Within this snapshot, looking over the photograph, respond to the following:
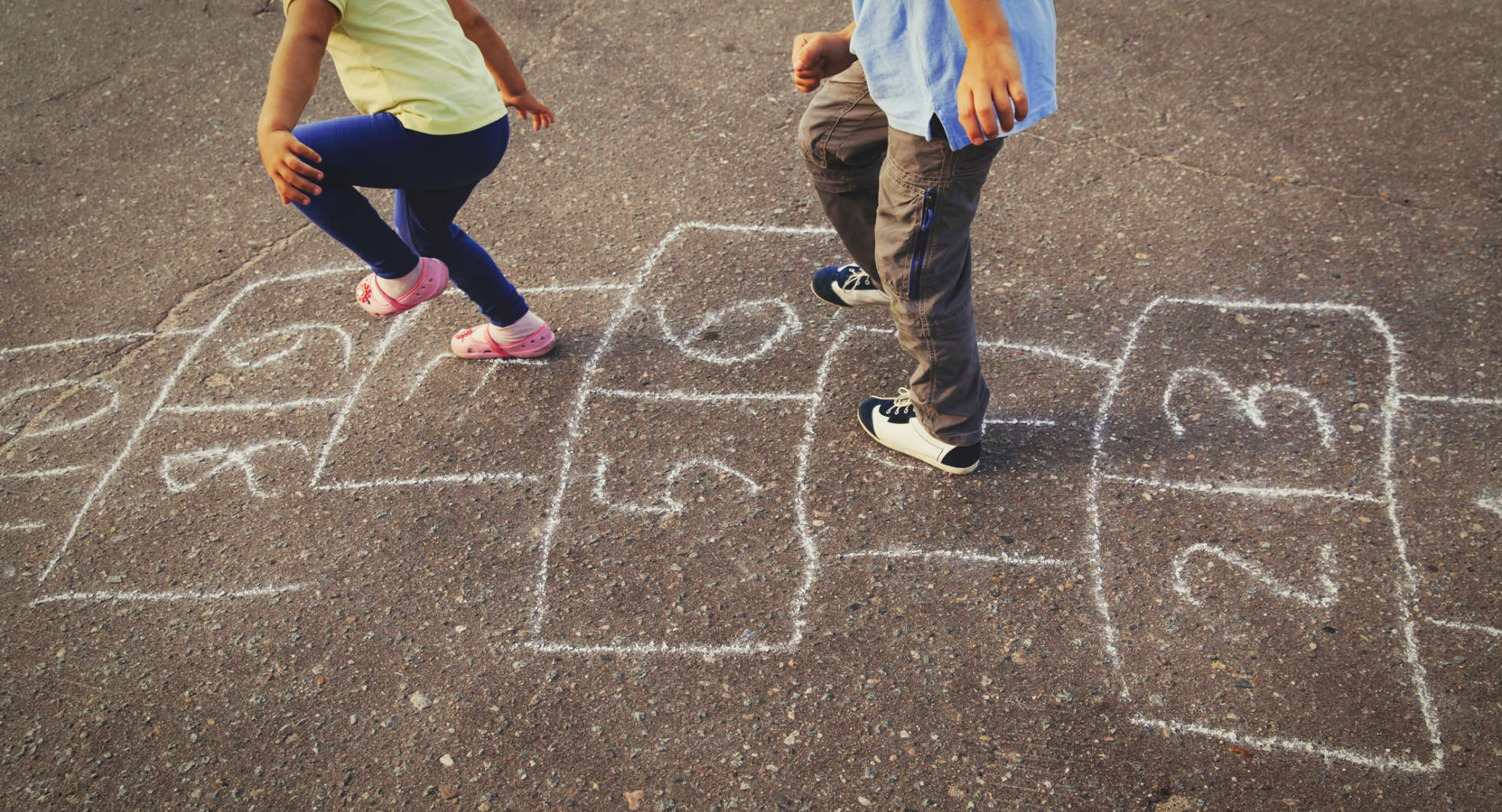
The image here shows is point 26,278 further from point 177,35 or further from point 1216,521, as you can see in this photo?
point 1216,521

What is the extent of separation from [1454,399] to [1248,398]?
0.49 meters

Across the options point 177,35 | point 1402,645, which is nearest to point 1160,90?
point 1402,645

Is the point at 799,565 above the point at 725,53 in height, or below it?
below

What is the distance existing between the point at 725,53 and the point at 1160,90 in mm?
1883

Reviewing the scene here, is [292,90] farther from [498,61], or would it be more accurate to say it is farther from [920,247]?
[920,247]

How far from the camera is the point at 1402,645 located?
1.88 metres

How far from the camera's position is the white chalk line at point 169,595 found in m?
2.27

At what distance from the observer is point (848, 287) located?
9.10ft

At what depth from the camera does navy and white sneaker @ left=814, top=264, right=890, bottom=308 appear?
274 centimetres

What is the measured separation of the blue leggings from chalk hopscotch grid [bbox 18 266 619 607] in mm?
463

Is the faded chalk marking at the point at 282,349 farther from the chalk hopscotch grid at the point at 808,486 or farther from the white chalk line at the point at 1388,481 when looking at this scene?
the white chalk line at the point at 1388,481

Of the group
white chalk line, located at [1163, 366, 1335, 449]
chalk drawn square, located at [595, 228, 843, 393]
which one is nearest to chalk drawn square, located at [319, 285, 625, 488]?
chalk drawn square, located at [595, 228, 843, 393]

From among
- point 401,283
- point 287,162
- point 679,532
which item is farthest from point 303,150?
point 679,532

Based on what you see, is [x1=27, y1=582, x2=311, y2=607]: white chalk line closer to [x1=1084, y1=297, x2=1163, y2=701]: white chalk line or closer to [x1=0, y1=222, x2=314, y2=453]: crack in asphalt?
[x1=0, y1=222, x2=314, y2=453]: crack in asphalt
